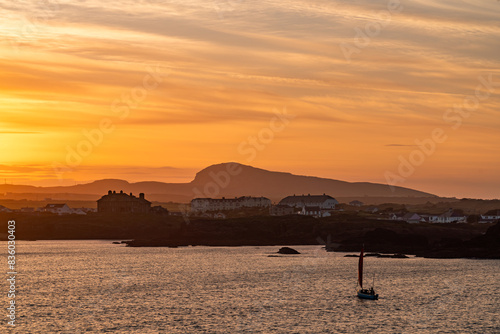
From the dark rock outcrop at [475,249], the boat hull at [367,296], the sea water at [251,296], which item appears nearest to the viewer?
the sea water at [251,296]

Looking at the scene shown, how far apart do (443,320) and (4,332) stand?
4545cm

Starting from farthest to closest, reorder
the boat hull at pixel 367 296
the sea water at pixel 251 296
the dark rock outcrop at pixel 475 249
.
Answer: the dark rock outcrop at pixel 475 249
the boat hull at pixel 367 296
the sea water at pixel 251 296

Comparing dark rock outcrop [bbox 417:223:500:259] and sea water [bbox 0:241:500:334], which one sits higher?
dark rock outcrop [bbox 417:223:500:259]

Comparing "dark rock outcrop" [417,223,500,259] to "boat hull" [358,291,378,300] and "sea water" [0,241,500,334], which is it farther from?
"boat hull" [358,291,378,300]

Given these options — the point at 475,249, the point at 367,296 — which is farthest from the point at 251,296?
the point at 475,249

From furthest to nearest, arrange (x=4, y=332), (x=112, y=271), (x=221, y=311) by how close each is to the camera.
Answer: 1. (x=112, y=271)
2. (x=221, y=311)
3. (x=4, y=332)

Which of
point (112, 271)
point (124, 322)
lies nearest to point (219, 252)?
point (112, 271)

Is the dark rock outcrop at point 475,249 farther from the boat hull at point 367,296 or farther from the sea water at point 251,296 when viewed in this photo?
the boat hull at point 367,296

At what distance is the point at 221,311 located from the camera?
74.6m

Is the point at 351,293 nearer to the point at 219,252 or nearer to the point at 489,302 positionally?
the point at 489,302

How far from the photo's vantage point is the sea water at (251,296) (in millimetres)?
66562

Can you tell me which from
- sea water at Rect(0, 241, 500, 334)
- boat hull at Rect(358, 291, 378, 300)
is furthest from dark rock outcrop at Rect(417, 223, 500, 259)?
boat hull at Rect(358, 291, 378, 300)

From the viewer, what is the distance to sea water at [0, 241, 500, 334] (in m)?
66.6

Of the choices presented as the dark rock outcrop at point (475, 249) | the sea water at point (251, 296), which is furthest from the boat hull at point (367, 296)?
the dark rock outcrop at point (475, 249)
